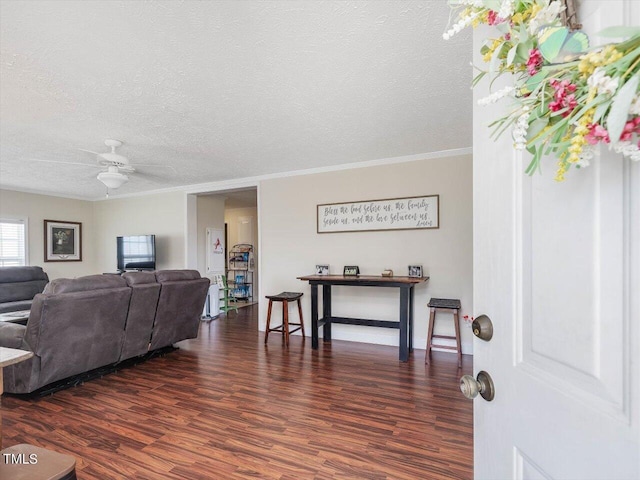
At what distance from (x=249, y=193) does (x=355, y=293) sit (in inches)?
137

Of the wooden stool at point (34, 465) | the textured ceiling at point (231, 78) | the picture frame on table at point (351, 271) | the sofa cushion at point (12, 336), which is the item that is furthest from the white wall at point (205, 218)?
the wooden stool at point (34, 465)

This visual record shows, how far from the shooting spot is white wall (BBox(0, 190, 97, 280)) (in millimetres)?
5961

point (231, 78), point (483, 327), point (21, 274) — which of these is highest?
point (231, 78)

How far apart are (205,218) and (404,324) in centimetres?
445

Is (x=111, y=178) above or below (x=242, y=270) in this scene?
above

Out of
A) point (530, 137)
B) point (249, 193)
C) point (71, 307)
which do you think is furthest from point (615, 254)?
point (249, 193)

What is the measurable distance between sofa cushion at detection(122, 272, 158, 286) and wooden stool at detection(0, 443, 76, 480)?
2206 millimetres

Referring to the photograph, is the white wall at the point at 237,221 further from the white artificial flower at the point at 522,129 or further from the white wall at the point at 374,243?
the white artificial flower at the point at 522,129

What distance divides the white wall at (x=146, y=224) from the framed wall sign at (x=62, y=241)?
36 cm

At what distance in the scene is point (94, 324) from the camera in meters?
2.93

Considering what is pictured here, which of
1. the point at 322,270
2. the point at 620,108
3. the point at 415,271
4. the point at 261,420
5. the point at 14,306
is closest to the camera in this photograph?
the point at 620,108

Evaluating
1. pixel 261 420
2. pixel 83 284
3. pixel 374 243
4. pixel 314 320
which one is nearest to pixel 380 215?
pixel 374 243

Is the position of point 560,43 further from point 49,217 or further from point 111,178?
point 49,217

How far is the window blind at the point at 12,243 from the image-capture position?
5.81 m
